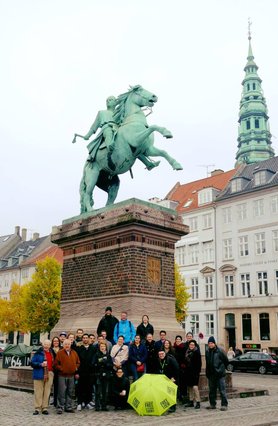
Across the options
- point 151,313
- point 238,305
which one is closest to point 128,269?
point 151,313

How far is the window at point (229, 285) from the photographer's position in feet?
156

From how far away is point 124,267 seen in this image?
14.7 m

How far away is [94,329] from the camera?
48.0 feet

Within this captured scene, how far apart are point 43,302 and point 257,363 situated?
23.6m

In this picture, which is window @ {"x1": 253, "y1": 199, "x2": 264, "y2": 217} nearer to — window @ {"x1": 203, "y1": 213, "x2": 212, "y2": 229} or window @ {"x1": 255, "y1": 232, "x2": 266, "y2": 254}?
window @ {"x1": 255, "y1": 232, "x2": 266, "y2": 254}

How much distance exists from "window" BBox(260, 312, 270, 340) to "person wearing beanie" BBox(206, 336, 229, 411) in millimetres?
33911

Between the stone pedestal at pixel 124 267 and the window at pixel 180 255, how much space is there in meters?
36.3

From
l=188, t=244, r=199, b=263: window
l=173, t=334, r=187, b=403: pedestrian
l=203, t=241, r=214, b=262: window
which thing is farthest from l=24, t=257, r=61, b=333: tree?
l=173, t=334, r=187, b=403: pedestrian

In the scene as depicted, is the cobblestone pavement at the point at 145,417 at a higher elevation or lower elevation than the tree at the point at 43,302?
lower

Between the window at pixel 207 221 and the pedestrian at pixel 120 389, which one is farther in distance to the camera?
the window at pixel 207 221

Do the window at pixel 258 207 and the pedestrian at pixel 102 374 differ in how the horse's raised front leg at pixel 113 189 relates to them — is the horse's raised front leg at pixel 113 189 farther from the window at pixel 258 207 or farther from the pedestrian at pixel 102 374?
the window at pixel 258 207

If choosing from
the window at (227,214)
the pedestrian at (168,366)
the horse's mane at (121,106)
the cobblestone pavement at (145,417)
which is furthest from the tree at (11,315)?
the pedestrian at (168,366)

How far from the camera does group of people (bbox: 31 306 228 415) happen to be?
11039mm

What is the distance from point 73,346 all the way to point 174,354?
7.55 feet
